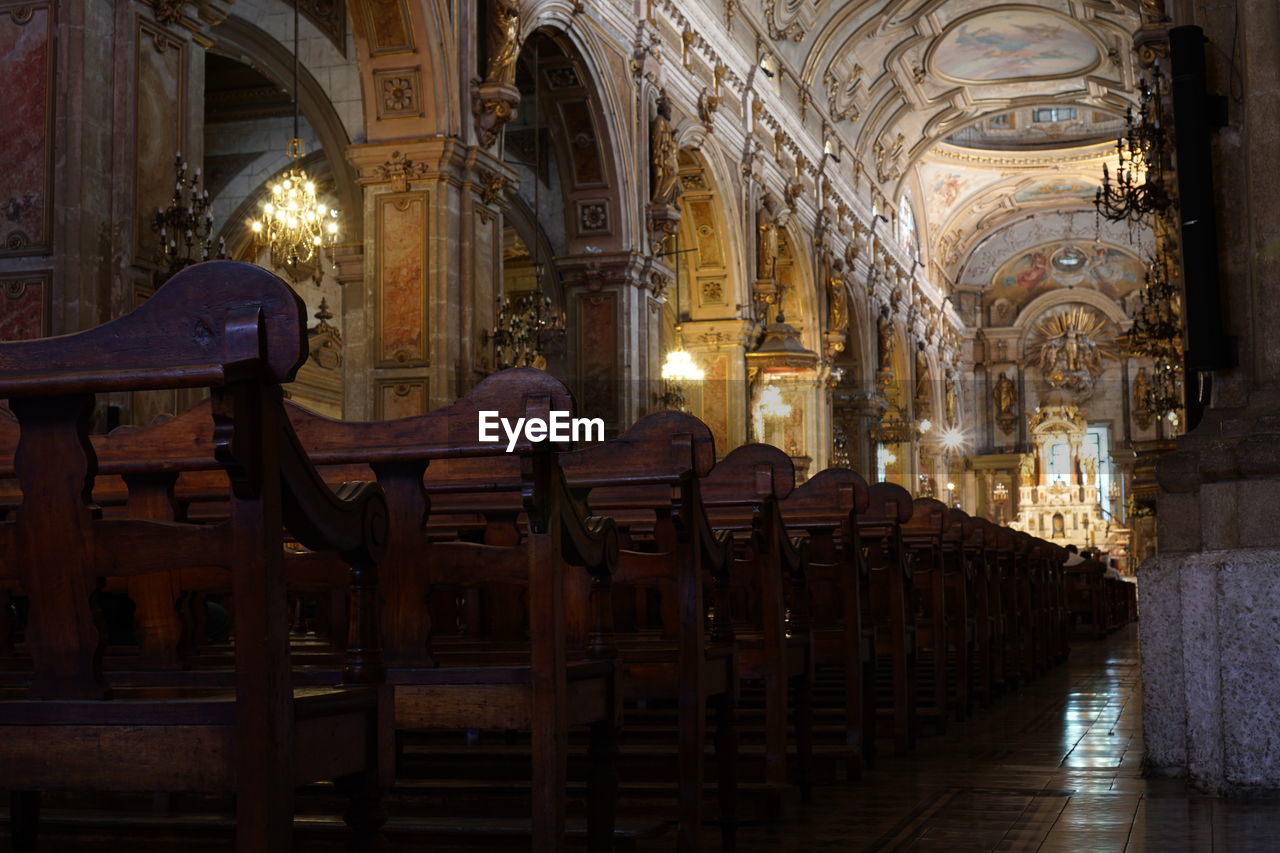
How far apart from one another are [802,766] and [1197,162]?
2.37m

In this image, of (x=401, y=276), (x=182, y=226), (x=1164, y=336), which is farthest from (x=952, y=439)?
(x=182, y=226)

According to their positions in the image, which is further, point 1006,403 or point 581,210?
point 1006,403

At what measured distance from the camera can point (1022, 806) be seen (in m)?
4.55

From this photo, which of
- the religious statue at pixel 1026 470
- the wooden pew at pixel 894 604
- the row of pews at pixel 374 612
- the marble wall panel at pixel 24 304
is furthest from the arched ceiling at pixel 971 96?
the row of pews at pixel 374 612

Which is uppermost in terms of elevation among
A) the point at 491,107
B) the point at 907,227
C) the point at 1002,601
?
the point at 907,227

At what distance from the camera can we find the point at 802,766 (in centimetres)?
477

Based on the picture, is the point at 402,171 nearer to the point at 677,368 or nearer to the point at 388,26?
the point at 388,26

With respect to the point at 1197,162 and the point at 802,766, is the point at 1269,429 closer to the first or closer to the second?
the point at 1197,162

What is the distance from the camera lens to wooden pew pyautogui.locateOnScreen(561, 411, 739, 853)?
351 cm

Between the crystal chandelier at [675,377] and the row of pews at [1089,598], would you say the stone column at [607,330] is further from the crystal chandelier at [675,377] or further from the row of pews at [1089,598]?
the row of pews at [1089,598]

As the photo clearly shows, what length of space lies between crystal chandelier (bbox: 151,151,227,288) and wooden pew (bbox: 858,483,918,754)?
3.78 m

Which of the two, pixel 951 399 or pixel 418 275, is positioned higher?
pixel 951 399

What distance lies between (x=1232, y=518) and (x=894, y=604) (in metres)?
1.76

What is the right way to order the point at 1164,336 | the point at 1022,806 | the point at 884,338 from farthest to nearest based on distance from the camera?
the point at 884,338 → the point at 1164,336 → the point at 1022,806
